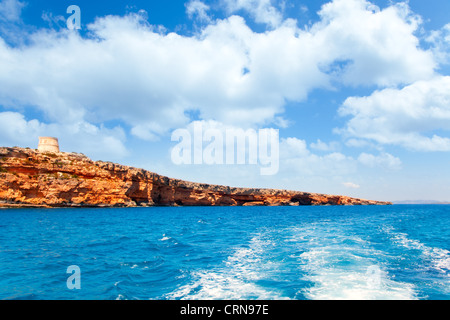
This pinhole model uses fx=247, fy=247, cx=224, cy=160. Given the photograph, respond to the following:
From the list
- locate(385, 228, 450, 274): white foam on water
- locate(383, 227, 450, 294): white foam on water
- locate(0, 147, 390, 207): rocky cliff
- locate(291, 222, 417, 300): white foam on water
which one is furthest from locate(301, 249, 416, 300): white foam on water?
locate(0, 147, 390, 207): rocky cliff

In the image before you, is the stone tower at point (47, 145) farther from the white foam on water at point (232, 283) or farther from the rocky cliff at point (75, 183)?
the white foam on water at point (232, 283)

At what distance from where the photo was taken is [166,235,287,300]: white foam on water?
8.71 metres

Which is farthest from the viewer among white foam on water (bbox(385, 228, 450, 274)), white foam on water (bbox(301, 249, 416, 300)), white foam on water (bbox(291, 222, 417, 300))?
white foam on water (bbox(385, 228, 450, 274))

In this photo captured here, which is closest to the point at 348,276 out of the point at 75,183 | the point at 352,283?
the point at 352,283

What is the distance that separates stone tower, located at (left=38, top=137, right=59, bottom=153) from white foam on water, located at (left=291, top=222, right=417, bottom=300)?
7411 cm

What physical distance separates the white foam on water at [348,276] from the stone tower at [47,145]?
2918 inches

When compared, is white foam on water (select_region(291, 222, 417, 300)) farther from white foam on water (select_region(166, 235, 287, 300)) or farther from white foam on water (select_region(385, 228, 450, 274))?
white foam on water (select_region(385, 228, 450, 274))

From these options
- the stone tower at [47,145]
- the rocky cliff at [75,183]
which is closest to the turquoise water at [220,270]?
the rocky cliff at [75,183]

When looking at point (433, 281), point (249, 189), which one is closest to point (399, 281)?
point (433, 281)

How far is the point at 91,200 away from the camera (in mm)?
66438

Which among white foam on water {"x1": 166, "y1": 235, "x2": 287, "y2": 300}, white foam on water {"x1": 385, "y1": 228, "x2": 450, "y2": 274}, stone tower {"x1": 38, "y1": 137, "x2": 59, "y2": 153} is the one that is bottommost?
white foam on water {"x1": 385, "y1": 228, "x2": 450, "y2": 274}

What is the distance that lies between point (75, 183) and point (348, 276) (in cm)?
6674

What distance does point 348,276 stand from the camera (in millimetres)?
10898

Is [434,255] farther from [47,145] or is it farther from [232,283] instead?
[47,145]
